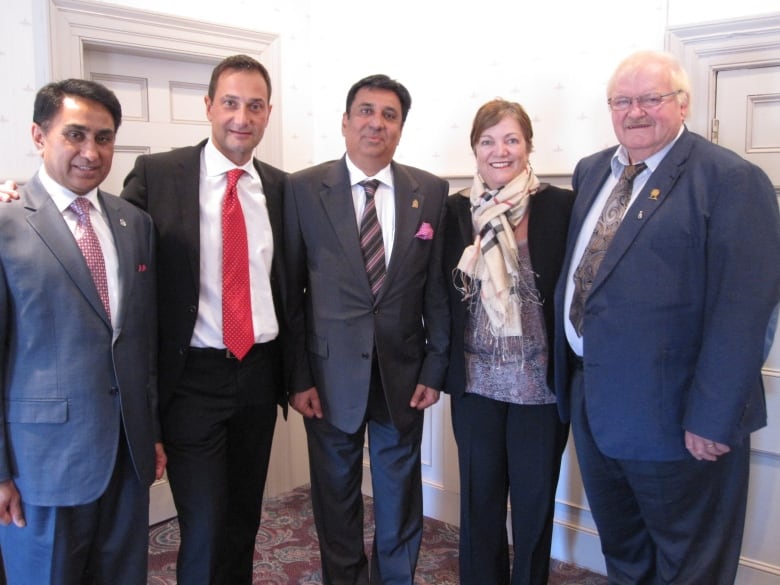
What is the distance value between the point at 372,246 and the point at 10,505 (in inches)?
45.0

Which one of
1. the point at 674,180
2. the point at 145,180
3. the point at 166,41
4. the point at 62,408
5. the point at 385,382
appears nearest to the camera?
the point at 62,408

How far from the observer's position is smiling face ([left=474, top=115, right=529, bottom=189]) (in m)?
2.06

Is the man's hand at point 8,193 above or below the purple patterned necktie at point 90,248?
above

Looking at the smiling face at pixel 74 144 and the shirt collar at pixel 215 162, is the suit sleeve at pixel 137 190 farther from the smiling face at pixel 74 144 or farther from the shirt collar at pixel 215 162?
the smiling face at pixel 74 144

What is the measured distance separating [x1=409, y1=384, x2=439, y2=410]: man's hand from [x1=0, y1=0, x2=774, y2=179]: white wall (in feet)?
3.26

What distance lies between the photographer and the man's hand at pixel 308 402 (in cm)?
214

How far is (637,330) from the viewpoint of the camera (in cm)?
174

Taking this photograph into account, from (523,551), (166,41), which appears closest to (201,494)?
(523,551)

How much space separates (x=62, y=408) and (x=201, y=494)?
0.58 m

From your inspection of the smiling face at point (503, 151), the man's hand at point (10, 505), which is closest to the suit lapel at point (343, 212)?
the smiling face at point (503, 151)

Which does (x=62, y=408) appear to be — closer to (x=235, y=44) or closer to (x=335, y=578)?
(x=335, y=578)

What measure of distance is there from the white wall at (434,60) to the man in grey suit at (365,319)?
0.69 metres

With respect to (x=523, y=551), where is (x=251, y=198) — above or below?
above

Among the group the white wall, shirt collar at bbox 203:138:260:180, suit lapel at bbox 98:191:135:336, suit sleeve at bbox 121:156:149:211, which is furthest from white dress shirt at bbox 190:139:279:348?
the white wall
